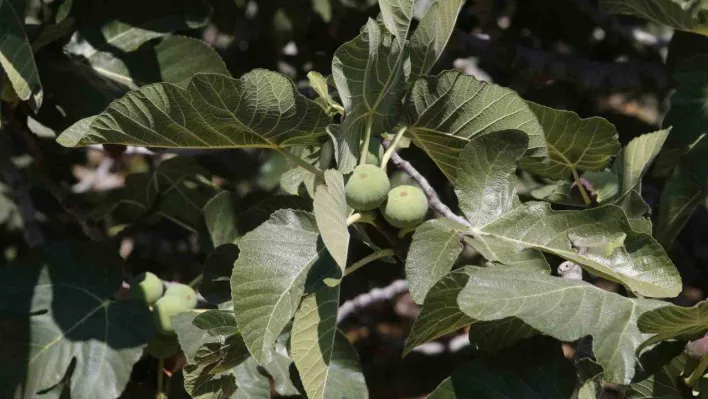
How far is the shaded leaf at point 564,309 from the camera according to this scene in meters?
0.92

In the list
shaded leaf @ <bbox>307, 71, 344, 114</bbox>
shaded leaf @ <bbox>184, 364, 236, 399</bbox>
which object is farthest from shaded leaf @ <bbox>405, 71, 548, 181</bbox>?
shaded leaf @ <bbox>184, 364, 236, 399</bbox>

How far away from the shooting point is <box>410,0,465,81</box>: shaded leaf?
105 centimetres

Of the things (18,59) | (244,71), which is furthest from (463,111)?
(244,71)

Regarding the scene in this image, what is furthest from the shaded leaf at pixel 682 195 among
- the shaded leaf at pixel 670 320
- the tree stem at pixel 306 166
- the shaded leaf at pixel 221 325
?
the shaded leaf at pixel 221 325

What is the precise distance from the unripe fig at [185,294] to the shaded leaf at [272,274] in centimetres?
58

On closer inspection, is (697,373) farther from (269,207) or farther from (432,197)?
(269,207)

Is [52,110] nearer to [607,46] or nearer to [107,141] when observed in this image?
[107,141]

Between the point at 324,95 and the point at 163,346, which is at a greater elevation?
the point at 324,95

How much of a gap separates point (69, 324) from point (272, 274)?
0.67m

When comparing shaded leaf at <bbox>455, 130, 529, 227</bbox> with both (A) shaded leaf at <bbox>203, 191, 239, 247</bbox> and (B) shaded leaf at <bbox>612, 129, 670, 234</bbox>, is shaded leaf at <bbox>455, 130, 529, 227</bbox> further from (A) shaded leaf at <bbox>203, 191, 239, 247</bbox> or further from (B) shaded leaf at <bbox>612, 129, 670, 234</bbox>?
(A) shaded leaf at <bbox>203, 191, 239, 247</bbox>

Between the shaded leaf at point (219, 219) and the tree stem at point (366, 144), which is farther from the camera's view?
the shaded leaf at point (219, 219)

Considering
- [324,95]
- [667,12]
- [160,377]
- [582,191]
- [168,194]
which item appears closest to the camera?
[324,95]

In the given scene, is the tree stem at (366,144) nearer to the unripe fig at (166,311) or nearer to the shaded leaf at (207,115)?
the shaded leaf at (207,115)

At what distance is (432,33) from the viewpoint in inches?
42.3
